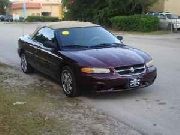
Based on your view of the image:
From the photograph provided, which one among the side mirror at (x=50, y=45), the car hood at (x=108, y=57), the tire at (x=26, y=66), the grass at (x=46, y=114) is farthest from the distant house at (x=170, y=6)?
the grass at (x=46, y=114)

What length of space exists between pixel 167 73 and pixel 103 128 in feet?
16.8

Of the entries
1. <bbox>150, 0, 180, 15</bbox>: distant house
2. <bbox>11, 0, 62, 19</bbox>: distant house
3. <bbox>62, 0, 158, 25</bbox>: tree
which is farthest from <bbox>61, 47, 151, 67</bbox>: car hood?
<bbox>11, 0, 62, 19</bbox>: distant house

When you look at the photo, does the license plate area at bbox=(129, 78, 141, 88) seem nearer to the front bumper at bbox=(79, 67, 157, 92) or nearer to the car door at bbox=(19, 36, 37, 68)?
the front bumper at bbox=(79, 67, 157, 92)

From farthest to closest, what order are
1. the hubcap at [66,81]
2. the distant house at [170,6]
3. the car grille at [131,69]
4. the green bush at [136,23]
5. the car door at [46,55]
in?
1. the distant house at [170,6]
2. the green bush at [136,23]
3. the car door at [46,55]
4. the hubcap at [66,81]
5. the car grille at [131,69]

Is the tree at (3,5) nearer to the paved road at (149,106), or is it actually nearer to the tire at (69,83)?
the paved road at (149,106)

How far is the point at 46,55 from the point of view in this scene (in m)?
8.96

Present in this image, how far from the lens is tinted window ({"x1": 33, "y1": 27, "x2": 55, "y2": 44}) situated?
9.10 m

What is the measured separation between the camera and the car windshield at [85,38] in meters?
8.66

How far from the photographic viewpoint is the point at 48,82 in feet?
31.2

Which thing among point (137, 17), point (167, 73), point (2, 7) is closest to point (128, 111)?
point (167, 73)

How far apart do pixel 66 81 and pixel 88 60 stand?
698mm

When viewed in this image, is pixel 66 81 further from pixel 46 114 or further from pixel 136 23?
pixel 136 23

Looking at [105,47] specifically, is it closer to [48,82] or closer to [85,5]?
[48,82]

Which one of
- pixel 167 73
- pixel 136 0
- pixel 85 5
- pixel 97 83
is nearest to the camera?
pixel 97 83
